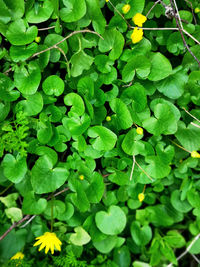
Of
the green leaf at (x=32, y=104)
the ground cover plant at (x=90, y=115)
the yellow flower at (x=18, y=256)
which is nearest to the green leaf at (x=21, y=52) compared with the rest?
the ground cover plant at (x=90, y=115)

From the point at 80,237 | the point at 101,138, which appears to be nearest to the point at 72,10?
the point at 101,138

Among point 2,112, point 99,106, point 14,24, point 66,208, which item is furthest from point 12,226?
point 14,24

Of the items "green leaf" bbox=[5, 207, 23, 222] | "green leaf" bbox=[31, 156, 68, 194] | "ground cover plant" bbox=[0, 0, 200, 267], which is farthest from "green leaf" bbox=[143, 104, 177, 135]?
"green leaf" bbox=[5, 207, 23, 222]

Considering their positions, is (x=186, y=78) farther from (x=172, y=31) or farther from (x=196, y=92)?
(x=172, y=31)

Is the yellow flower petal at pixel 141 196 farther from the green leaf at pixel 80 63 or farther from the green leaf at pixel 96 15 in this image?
the green leaf at pixel 96 15

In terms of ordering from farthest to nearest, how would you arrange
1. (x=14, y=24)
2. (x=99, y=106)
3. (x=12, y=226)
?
(x=12, y=226) < (x=99, y=106) < (x=14, y=24)

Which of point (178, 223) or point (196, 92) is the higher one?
point (196, 92)

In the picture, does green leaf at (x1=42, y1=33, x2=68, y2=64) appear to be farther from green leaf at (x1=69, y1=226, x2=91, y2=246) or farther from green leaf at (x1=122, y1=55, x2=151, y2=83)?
green leaf at (x1=69, y1=226, x2=91, y2=246)
